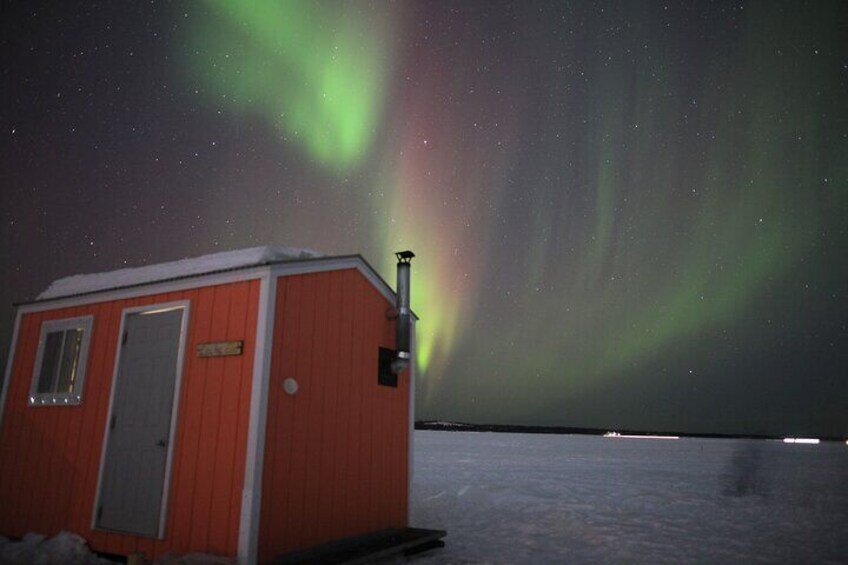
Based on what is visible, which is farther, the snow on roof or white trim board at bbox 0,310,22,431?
white trim board at bbox 0,310,22,431

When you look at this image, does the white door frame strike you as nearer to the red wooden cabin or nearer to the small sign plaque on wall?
the red wooden cabin

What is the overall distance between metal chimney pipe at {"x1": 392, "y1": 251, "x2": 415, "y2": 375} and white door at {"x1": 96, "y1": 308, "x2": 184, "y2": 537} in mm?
3240

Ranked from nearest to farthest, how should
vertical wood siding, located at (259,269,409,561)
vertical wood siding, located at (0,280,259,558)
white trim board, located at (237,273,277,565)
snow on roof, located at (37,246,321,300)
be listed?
1. white trim board, located at (237,273,277,565)
2. vertical wood siding, located at (0,280,259,558)
3. vertical wood siding, located at (259,269,409,561)
4. snow on roof, located at (37,246,321,300)

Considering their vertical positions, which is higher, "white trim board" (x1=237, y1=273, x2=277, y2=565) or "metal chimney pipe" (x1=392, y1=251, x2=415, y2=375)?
"metal chimney pipe" (x1=392, y1=251, x2=415, y2=375)

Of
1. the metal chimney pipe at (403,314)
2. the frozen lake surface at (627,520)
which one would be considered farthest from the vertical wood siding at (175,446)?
the frozen lake surface at (627,520)

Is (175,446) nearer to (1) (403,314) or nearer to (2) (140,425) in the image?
(2) (140,425)

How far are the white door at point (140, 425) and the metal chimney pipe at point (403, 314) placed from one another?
3240 mm

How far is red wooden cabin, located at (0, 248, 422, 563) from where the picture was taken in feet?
22.5

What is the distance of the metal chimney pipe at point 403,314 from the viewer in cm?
908

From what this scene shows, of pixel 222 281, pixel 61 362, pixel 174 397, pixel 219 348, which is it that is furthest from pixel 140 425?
pixel 61 362

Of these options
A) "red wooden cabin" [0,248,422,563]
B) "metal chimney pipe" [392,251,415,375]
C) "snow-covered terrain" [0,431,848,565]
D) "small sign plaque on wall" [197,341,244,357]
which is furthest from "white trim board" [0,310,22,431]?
"metal chimney pipe" [392,251,415,375]

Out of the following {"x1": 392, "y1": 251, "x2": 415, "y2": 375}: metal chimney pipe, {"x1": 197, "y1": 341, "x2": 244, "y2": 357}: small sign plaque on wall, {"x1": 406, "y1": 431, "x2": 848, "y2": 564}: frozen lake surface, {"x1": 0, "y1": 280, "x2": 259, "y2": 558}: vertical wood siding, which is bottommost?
{"x1": 406, "y1": 431, "x2": 848, "y2": 564}: frozen lake surface

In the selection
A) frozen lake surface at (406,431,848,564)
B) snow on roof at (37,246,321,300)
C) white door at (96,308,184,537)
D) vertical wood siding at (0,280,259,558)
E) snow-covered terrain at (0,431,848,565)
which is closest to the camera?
vertical wood siding at (0,280,259,558)

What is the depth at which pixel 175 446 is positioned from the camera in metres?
7.32
